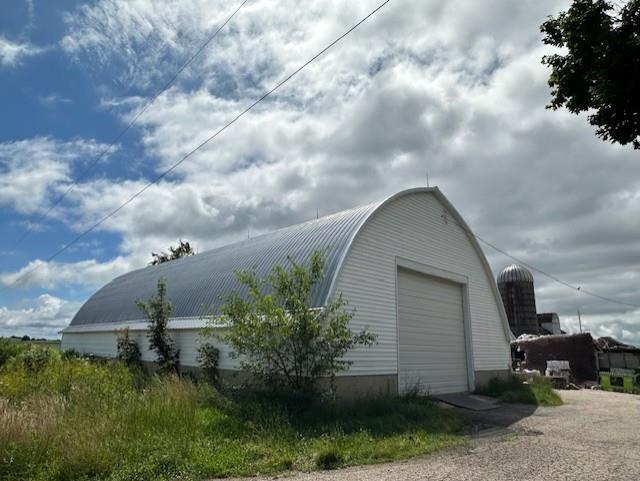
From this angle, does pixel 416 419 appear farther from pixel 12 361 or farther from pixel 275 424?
pixel 12 361

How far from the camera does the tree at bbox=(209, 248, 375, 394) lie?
11906 mm

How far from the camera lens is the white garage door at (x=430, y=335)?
16.1 meters

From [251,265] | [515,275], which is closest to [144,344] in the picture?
[251,265]

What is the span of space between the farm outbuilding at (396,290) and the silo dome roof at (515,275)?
1476cm

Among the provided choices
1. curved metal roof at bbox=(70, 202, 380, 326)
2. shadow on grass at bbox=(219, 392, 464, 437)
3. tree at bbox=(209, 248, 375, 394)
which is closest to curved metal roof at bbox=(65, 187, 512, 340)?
curved metal roof at bbox=(70, 202, 380, 326)

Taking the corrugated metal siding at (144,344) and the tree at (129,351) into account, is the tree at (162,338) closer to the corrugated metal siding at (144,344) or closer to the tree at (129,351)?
the corrugated metal siding at (144,344)

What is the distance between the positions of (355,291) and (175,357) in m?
8.72

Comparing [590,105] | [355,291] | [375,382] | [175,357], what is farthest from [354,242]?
[175,357]

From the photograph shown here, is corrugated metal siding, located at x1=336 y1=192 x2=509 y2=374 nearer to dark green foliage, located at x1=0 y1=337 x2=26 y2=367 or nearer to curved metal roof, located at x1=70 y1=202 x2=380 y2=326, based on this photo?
curved metal roof, located at x1=70 y1=202 x2=380 y2=326

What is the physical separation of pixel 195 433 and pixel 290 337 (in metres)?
3.38

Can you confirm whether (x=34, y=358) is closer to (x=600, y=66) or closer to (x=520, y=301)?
(x=600, y=66)

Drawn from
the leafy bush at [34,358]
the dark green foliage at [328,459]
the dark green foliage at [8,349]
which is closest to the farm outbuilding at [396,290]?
the leafy bush at [34,358]

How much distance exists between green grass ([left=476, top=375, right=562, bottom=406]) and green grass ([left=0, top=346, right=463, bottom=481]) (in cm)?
488

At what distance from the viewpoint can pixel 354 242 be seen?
14.6 metres
